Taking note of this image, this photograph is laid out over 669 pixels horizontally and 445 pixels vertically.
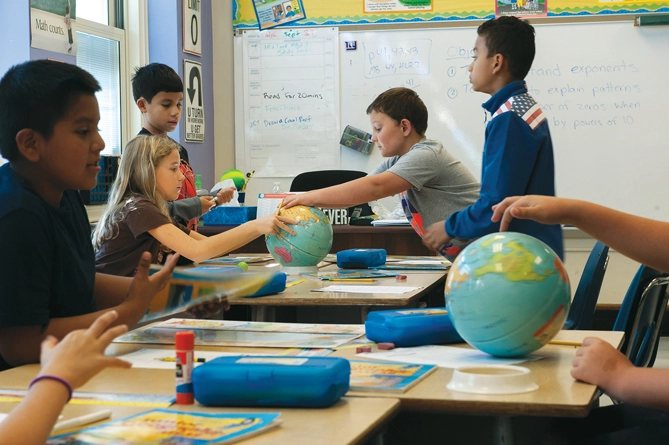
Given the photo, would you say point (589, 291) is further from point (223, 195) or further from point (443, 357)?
point (223, 195)

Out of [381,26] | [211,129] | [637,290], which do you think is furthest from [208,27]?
[637,290]

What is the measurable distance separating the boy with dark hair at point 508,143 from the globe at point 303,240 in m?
0.59

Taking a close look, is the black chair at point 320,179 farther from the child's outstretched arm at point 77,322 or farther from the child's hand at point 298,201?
the child's outstretched arm at point 77,322

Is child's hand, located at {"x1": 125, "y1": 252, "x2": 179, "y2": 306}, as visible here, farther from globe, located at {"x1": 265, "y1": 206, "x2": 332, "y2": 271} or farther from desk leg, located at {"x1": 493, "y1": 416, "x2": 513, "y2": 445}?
globe, located at {"x1": 265, "y1": 206, "x2": 332, "y2": 271}

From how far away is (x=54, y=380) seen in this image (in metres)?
1.01

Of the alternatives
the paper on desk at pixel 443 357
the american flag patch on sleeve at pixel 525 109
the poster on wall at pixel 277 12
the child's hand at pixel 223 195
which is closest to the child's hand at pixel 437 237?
the american flag patch on sleeve at pixel 525 109

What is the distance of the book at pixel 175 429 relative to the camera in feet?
3.47

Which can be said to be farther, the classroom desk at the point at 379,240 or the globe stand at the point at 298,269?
the classroom desk at the point at 379,240

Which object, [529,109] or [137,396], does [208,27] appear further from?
[137,396]

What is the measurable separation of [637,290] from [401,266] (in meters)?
1.18

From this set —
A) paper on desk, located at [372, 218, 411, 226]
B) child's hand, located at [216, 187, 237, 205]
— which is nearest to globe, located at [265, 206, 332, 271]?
child's hand, located at [216, 187, 237, 205]

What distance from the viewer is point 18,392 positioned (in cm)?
134

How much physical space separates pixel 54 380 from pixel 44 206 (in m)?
0.70

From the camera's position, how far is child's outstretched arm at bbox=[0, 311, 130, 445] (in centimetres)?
98
